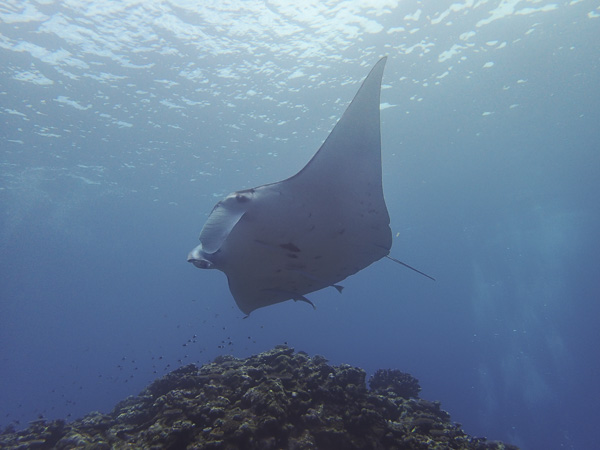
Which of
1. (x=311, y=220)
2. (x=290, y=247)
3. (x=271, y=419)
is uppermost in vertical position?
(x=311, y=220)

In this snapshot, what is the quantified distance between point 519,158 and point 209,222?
105 ft

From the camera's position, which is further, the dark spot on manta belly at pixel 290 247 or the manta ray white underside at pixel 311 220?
the dark spot on manta belly at pixel 290 247

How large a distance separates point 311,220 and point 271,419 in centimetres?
237

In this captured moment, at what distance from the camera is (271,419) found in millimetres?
3768

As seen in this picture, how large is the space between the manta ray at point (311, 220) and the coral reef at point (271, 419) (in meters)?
1.37

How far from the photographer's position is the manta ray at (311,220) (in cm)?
363

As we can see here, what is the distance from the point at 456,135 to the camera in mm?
24750

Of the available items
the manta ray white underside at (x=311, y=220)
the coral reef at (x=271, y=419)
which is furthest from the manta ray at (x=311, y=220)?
Answer: the coral reef at (x=271, y=419)

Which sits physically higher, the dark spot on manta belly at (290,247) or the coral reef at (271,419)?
the dark spot on manta belly at (290,247)

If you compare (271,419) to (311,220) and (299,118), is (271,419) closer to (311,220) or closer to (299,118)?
(311,220)

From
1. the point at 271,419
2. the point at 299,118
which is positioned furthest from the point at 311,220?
the point at 299,118

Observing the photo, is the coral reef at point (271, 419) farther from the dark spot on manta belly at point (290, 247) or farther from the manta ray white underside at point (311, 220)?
the dark spot on manta belly at point (290, 247)

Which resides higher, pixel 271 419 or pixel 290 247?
pixel 290 247

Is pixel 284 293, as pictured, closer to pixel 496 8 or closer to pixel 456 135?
pixel 496 8
